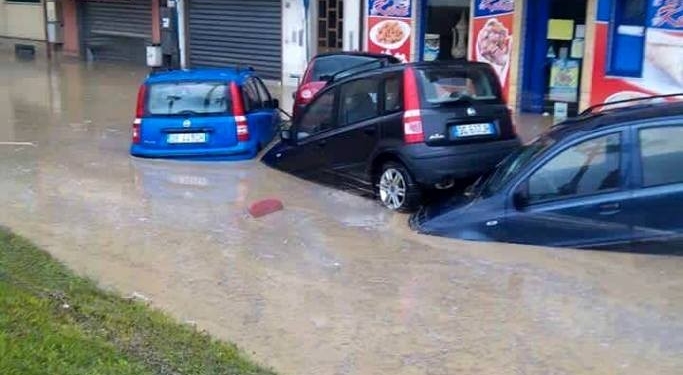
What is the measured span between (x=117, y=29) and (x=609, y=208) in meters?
24.5

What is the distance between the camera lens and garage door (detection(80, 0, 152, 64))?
27938 millimetres

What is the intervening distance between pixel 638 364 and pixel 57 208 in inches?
265

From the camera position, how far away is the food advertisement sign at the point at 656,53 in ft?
48.2

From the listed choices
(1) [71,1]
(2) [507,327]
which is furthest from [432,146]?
(1) [71,1]

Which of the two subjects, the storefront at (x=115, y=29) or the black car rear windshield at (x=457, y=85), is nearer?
the black car rear windshield at (x=457, y=85)

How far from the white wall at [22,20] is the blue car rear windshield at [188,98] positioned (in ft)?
70.0

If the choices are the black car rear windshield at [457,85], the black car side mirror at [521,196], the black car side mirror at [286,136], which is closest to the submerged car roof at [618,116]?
the black car side mirror at [521,196]

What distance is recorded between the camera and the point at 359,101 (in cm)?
1000

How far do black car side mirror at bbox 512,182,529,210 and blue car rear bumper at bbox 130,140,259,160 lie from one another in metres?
5.54

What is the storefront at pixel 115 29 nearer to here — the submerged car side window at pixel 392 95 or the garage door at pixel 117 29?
the garage door at pixel 117 29

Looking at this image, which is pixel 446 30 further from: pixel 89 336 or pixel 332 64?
pixel 89 336

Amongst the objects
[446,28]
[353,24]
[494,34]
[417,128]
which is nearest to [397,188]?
[417,128]

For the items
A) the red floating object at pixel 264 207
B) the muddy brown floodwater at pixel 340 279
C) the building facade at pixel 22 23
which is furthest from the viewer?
the building facade at pixel 22 23

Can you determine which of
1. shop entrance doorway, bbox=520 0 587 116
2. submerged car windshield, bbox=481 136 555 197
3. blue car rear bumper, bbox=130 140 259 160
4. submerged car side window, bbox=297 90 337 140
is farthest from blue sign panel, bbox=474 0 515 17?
submerged car windshield, bbox=481 136 555 197
